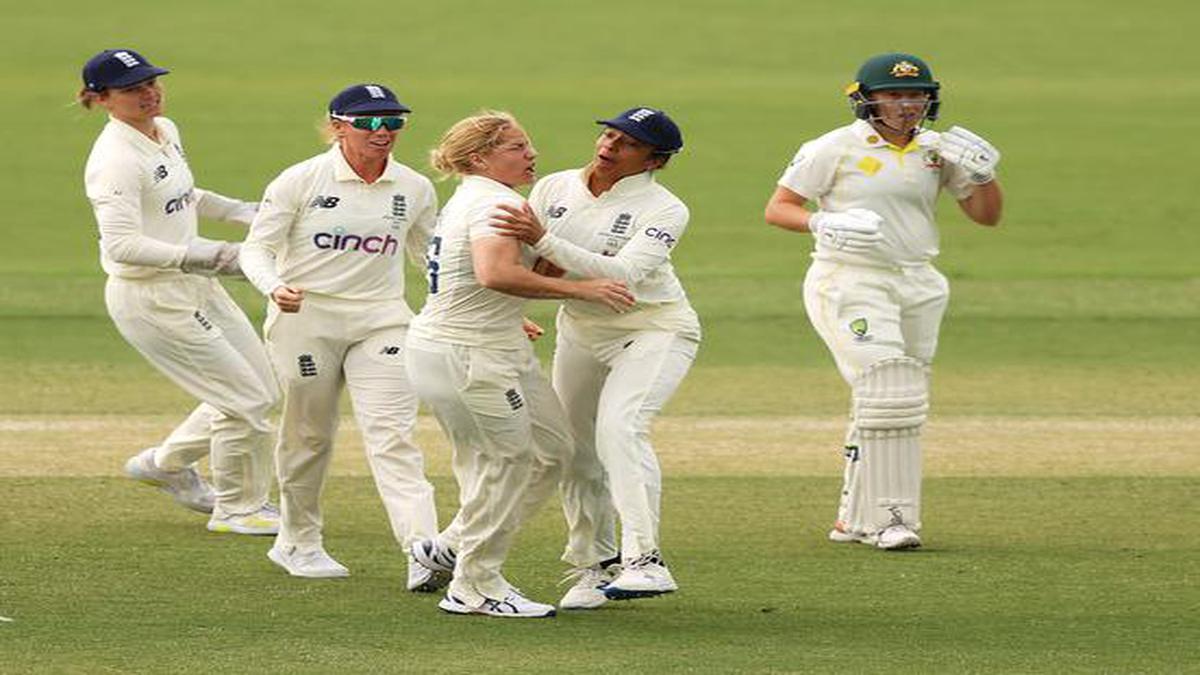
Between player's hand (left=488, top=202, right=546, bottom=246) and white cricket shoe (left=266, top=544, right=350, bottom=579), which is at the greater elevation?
player's hand (left=488, top=202, right=546, bottom=246)

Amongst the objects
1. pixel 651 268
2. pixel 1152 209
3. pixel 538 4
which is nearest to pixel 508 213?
pixel 651 268

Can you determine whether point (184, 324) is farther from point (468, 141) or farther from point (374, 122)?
point (468, 141)

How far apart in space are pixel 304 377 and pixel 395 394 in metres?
0.33

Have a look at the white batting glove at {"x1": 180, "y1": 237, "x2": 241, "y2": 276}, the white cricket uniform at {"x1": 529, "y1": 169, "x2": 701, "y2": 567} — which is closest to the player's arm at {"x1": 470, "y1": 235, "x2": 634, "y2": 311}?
the white cricket uniform at {"x1": 529, "y1": 169, "x2": 701, "y2": 567}

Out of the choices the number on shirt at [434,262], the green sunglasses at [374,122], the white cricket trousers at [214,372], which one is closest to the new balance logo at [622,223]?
the number on shirt at [434,262]

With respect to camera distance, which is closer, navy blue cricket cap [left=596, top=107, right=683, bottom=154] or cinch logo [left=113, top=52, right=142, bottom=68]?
navy blue cricket cap [left=596, top=107, right=683, bottom=154]

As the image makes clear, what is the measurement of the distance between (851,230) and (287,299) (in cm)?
205

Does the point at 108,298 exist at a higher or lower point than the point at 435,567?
higher

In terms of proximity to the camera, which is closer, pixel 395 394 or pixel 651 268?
pixel 651 268

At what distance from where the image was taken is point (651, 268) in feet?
28.1

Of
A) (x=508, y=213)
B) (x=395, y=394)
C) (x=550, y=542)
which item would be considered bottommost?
(x=550, y=542)

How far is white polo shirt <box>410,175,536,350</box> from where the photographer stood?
331 inches

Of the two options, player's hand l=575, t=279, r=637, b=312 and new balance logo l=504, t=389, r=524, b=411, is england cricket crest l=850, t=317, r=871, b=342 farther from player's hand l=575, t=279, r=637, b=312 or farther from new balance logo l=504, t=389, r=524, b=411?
new balance logo l=504, t=389, r=524, b=411

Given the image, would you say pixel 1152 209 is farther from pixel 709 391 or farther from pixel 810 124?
pixel 709 391
